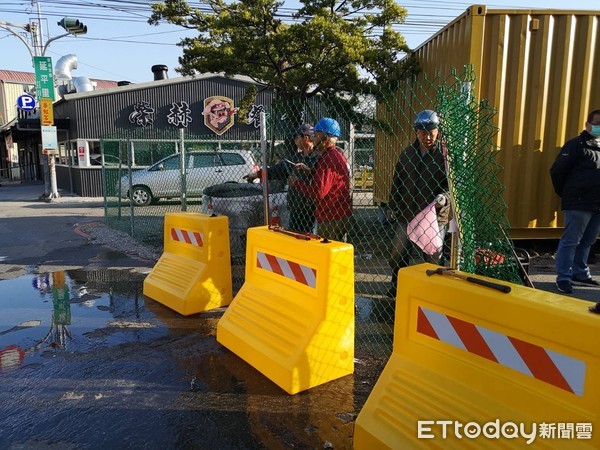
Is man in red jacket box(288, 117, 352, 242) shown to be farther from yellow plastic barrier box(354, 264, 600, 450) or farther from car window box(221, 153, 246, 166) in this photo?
car window box(221, 153, 246, 166)

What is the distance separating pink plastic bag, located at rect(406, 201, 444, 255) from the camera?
375cm

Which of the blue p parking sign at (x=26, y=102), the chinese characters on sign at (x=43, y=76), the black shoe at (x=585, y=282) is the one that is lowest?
the black shoe at (x=585, y=282)

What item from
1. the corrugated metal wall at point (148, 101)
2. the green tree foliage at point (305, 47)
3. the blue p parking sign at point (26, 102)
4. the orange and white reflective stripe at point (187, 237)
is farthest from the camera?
the blue p parking sign at point (26, 102)

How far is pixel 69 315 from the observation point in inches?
176

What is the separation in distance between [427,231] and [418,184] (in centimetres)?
44

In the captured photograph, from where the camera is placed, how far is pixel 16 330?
407cm

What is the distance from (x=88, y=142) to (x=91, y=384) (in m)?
16.6

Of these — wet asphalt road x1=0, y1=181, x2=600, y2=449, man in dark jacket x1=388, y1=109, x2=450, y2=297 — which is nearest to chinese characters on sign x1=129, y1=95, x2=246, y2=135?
wet asphalt road x1=0, y1=181, x2=600, y2=449

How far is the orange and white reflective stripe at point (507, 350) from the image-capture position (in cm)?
170

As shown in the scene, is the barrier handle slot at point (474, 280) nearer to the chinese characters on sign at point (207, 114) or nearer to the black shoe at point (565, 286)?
the black shoe at point (565, 286)

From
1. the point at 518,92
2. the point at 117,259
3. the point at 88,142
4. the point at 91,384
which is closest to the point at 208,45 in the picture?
the point at 117,259

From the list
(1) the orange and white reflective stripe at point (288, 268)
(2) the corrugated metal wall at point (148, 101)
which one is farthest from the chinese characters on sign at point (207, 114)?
(1) the orange and white reflective stripe at point (288, 268)

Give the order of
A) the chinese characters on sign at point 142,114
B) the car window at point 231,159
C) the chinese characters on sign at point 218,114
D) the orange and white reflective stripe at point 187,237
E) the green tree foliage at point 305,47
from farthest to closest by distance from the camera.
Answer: the chinese characters on sign at point 218,114
the chinese characters on sign at point 142,114
the car window at point 231,159
the green tree foliage at point 305,47
the orange and white reflective stripe at point 187,237

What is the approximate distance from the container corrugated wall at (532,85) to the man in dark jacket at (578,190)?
1212 mm
